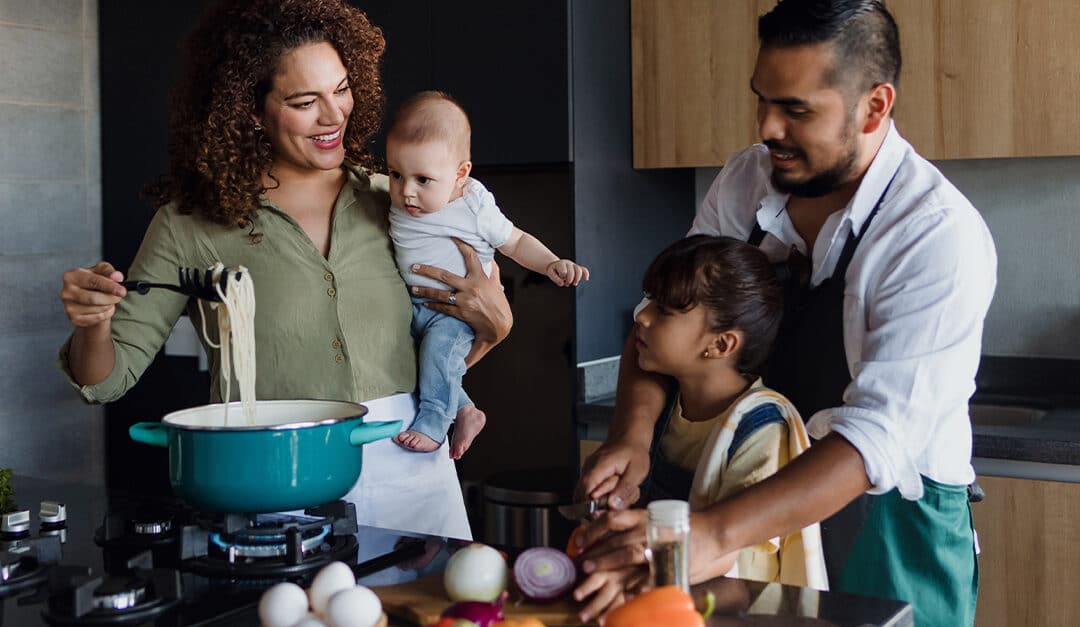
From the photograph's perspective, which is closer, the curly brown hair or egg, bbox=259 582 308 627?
egg, bbox=259 582 308 627

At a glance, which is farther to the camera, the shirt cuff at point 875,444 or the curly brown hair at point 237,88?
the curly brown hair at point 237,88

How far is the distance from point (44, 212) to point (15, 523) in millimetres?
2270

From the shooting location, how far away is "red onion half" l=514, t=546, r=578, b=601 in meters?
1.13

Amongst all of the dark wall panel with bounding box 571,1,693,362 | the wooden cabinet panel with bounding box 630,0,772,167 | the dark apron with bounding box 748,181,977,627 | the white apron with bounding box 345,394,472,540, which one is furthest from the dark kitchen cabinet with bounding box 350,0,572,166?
the dark apron with bounding box 748,181,977,627

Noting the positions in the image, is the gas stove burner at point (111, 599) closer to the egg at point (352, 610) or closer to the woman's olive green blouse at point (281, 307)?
the egg at point (352, 610)

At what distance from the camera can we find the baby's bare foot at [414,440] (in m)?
1.80

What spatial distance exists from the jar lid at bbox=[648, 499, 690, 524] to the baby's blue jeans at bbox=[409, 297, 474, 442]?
83 centimetres

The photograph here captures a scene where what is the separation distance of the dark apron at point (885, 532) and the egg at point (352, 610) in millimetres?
726

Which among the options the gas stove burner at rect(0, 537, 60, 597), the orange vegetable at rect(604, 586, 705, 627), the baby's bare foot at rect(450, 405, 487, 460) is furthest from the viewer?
the baby's bare foot at rect(450, 405, 487, 460)

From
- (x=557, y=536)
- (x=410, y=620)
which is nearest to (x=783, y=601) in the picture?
(x=410, y=620)

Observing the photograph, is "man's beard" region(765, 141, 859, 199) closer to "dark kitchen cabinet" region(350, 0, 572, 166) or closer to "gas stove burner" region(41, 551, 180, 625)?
"gas stove burner" region(41, 551, 180, 625)

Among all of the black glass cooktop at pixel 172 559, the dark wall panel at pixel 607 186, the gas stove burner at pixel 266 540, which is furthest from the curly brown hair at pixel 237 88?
the dark wall panel at pixel 607 186

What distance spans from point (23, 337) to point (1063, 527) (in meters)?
2.75

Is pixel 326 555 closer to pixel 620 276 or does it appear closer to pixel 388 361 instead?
pixel 388 361
